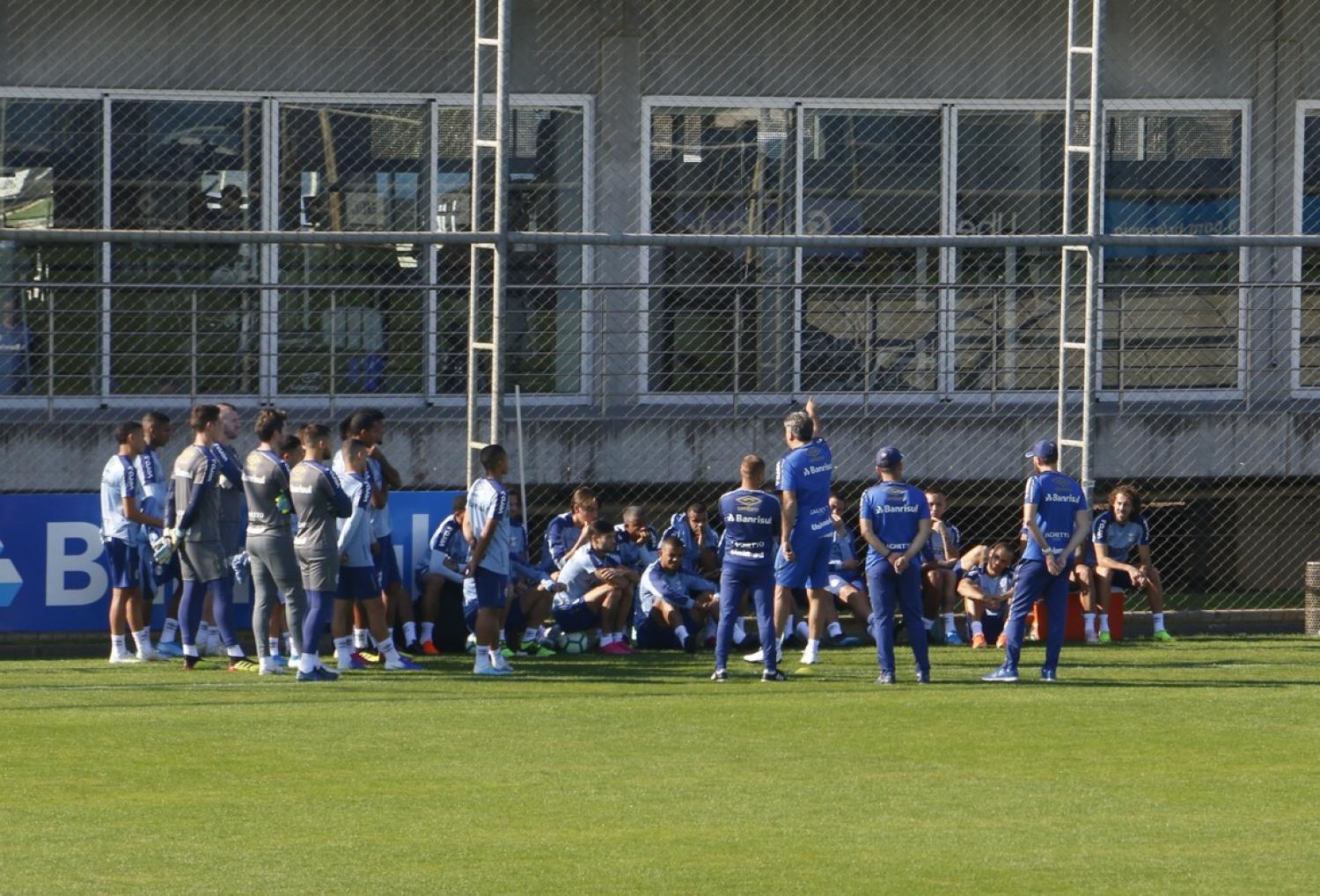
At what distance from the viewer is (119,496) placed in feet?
46.7

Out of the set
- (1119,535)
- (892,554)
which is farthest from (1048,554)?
(1119,535)

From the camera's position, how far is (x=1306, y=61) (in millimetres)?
19891

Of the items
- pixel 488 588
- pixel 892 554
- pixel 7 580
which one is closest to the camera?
pixel 892 554

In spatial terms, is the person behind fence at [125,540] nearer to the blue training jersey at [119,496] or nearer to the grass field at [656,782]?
the blue training jersey at [119,496]

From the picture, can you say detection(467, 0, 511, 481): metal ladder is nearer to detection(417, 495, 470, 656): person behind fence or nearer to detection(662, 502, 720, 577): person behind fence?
detection(417, 495, 470, 656): person behind fence

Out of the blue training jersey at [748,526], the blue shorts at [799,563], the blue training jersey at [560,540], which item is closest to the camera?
the blue training jersey at [748,526]

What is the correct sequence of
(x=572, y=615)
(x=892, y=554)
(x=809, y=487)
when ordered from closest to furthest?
(x=892, y=554)
(x=809, y=487)
(x=572, y=615)

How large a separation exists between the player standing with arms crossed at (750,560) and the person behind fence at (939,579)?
8.85 feet

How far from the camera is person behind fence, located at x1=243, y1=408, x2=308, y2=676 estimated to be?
1305cm

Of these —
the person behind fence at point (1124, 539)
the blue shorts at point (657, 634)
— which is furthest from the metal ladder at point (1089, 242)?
the blue shorts at point (657, 634)

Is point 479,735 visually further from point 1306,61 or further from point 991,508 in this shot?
point 1306,61

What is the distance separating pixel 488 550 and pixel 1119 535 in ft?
19.0

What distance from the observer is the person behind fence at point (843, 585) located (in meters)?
16.0

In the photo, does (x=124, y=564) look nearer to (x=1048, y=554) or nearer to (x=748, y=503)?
(x=748, y=503)
